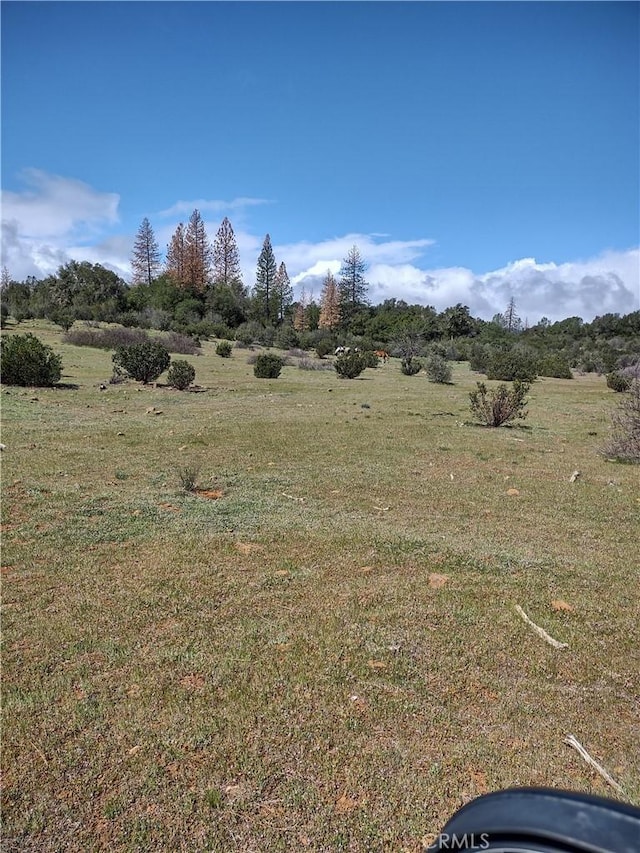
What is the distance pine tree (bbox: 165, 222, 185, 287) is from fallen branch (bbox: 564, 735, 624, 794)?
6630cm

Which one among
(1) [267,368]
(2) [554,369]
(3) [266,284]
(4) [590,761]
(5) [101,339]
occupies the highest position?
(3) [266,284]

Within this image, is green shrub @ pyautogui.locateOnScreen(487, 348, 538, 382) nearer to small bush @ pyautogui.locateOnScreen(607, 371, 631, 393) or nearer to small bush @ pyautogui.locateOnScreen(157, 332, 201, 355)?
small bush @ pyautogui.locateOnScreen(607, 371, 631, 393)

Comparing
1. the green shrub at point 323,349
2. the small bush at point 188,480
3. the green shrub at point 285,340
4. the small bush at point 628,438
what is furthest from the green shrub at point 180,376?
the green shrub at point 285,340

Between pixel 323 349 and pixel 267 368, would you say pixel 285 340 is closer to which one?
pixel 323 349

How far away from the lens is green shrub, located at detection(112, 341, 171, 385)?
18656 mm

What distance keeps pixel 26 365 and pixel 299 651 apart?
53.0 feet

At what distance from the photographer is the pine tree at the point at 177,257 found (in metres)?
64.8

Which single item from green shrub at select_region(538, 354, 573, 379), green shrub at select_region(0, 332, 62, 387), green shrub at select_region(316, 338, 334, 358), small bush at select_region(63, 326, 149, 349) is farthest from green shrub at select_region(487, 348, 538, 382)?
green shrub at select_region(0, 332, 62, 387)

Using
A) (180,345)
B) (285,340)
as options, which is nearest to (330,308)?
(285,340)

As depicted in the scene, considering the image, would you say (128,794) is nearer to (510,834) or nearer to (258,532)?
(510,834)

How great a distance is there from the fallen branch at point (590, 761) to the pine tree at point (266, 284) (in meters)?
68.1

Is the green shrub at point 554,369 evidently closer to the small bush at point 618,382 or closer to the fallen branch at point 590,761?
the small bush at point 618,382

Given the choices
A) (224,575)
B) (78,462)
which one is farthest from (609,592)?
(78,462)

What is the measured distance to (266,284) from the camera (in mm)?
Result: 70938
